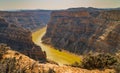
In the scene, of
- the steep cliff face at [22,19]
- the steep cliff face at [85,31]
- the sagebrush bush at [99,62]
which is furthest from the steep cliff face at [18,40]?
the steep cliff face at [22,19]

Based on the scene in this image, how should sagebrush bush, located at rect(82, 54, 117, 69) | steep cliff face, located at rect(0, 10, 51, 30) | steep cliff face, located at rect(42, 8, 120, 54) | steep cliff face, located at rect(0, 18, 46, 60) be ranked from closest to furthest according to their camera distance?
1. sagebrush bush, located at rect(82, 54, 117, 69)
2. steep cliff face, located at rect(0, 18, 46, 60)
3. steep cliff face, located at rect(42, 8, 120, 54)
4. steep cliff face, located at rect(0, 10, 51, 30)

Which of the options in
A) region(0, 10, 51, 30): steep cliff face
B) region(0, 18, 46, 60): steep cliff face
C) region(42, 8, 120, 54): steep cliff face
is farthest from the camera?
region(0, 10, 51, 30): steep cliff face

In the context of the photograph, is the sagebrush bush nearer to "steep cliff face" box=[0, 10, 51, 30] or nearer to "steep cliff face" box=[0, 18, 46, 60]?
"steep cliff face" box=[0, 18, 46, 60]

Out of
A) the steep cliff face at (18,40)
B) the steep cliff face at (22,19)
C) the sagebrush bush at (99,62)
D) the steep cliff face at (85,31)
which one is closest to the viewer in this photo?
the sagebrush bush at (99,62)

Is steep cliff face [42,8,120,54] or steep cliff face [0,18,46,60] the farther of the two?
steep cliff face [42,8,120,54]

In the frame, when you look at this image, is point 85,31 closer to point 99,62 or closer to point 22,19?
point 22,19

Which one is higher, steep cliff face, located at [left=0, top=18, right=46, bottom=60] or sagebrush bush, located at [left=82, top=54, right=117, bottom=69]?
sagebrush bush, located at [left=82, top=54, right=117, bottom=69]

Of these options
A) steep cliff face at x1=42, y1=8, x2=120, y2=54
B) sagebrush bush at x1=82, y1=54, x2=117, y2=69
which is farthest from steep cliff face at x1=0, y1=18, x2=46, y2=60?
sagebrush bush at x1=82, y1=54, x2=117, y2=69

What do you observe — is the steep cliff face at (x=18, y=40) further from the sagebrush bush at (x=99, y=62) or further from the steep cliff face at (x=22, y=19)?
the steep cliff face at (x=22, y=19)
